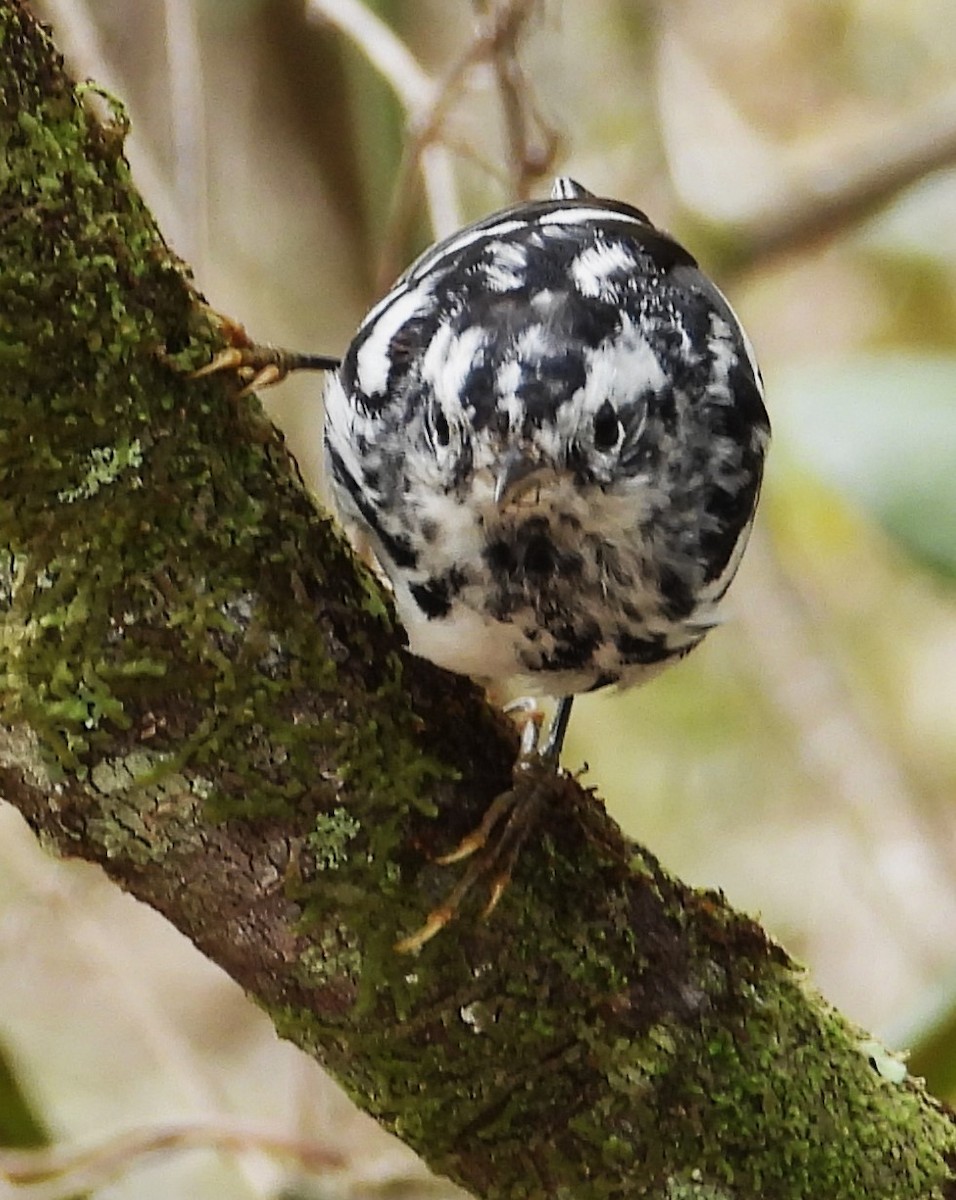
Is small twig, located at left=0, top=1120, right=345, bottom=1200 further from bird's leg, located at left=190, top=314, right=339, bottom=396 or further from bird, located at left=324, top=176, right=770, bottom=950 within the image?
bird's leg, located at left=190, top=314, right=339, bottom=396

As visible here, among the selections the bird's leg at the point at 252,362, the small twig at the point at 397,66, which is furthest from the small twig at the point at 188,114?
the bird's leg at the point at 252,362

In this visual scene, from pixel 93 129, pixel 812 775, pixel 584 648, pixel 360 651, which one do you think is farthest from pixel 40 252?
pixel 812 775

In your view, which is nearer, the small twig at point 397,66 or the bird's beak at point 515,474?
the bird's beak at point 515,474

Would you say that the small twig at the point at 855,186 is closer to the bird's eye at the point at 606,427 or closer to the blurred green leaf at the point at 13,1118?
the bird's eye at the point at 606,427

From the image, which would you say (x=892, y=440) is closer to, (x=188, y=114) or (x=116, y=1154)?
(x=188, y=114)

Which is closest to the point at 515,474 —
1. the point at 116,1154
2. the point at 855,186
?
the point at 116,1154

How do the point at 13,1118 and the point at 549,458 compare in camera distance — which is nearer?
the point at 549,458

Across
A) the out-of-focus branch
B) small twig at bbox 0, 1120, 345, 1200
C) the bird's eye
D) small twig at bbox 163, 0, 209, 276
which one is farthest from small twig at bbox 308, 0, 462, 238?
small twig at bbox 0, 1120, 345, 1200
